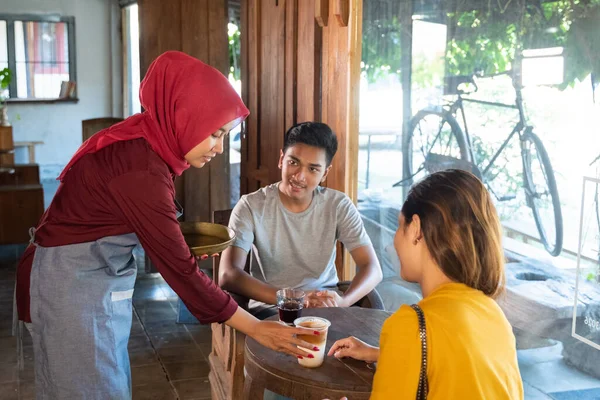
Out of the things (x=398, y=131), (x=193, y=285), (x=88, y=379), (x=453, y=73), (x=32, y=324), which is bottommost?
(x=88, y=379)

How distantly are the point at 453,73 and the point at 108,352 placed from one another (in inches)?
70.3

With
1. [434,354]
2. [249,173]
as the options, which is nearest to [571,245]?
[434,354]

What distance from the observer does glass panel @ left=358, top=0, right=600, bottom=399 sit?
228 centimetres

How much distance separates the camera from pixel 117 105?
1098 centimetres

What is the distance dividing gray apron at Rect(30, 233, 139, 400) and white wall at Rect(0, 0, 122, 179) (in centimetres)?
921

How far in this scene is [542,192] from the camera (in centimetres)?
247

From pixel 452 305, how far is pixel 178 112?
0.98 metres

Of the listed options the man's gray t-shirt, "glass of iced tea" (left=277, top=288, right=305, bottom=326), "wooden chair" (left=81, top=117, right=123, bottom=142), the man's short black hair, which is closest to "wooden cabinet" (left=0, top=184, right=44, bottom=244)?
"wooden chair" (left=81, top=117, right=123, bottom=142)

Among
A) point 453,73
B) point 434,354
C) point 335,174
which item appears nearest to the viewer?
point 434,354

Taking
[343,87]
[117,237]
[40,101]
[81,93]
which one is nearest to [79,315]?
[117,237]

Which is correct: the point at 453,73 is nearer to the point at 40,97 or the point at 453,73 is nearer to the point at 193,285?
the point at 193,285

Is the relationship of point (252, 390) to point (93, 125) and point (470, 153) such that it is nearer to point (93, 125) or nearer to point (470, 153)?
point (470, 153)

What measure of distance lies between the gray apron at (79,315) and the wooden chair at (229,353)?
0.55 m

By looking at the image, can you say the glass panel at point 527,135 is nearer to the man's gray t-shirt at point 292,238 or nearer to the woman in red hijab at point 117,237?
the man's gray t-shirt at point 292,238
